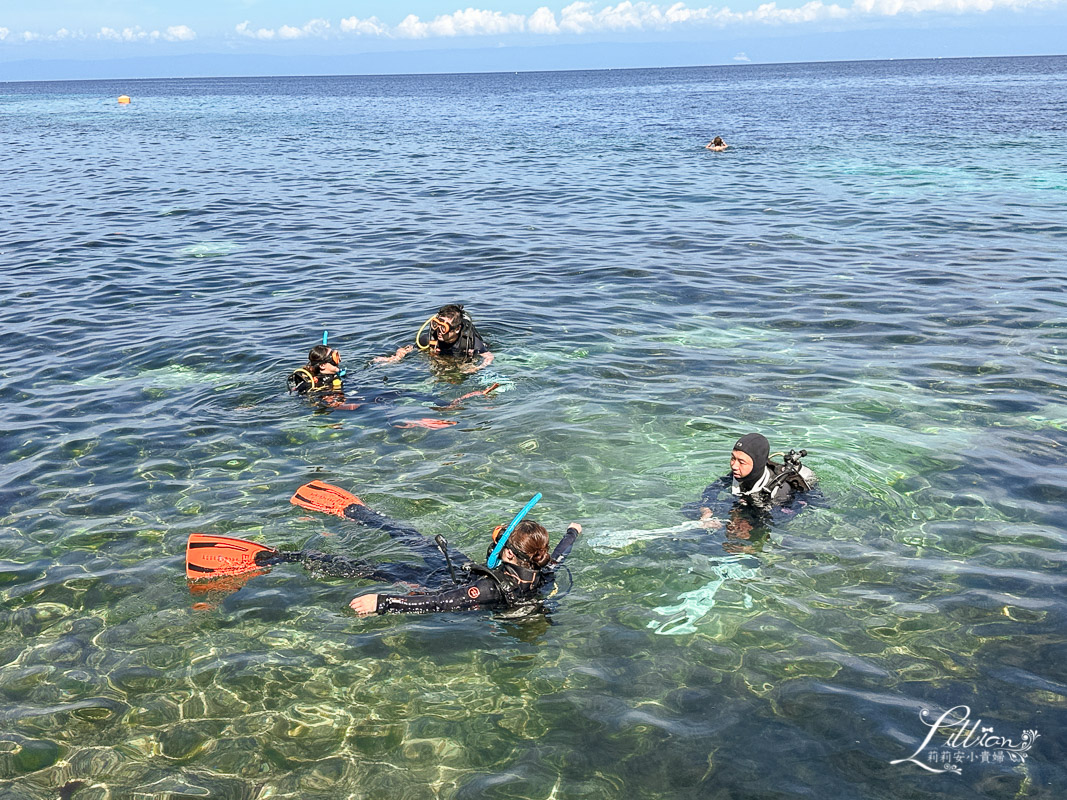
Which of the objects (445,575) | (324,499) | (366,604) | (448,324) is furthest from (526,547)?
(448,324)

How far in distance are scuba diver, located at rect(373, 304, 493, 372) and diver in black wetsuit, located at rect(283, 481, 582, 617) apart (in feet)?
17.0

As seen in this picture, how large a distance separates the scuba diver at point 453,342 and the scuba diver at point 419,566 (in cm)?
416

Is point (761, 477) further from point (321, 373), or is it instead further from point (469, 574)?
point (321, 373)

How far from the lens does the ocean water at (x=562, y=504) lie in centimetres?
583

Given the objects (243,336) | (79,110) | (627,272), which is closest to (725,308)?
(627,272)

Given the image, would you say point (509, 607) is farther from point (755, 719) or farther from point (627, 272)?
point (627, 272)

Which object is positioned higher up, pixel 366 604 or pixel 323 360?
pixel 323 360

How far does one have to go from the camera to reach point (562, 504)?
916 centimetres

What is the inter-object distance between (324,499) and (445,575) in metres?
1.89

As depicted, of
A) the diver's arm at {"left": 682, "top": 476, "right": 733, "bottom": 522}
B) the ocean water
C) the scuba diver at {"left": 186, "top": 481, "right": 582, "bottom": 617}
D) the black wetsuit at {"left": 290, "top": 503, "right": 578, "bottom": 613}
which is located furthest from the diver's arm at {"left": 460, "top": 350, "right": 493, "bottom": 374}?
the diver's arm at {"left": 682, "top": 476, "right": 733, "bottom": 522}

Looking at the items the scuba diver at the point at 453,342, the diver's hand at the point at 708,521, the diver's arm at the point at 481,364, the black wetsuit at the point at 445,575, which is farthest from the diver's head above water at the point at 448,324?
the diver's hand at the point at 708,521

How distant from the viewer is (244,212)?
26000 millimetres

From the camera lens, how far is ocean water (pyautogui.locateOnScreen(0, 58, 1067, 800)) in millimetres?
5832

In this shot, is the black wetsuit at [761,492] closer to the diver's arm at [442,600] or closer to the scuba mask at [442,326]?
the diver's arm at [442,600]
